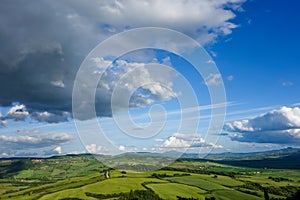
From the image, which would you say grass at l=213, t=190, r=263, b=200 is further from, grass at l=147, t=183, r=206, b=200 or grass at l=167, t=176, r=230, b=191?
grass at l=167, t=176, r=230, b=191

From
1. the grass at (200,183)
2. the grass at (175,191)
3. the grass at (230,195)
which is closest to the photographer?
the grass at (175,191)

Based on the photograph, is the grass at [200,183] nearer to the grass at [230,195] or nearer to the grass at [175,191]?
the grass at [230,195]

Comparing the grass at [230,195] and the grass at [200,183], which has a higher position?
the grass at [200,183]

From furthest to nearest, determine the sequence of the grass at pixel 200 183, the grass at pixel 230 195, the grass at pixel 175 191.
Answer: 1. the grass at pixel 200 183
2. the grass at pixel 230 195
3. the grass at pixel 175 191

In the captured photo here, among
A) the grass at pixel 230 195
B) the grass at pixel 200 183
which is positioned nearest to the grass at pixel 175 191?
the grass at pixel 230 195

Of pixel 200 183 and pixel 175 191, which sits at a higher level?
pixel 200 183

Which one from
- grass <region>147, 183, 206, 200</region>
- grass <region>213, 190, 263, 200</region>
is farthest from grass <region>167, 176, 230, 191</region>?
grass <region>147, 183, 206, 200</region>

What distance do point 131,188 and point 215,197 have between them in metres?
31.9

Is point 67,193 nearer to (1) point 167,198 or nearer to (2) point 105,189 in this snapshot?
(2) point 105,189

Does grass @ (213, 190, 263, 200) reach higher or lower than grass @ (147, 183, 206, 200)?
lower

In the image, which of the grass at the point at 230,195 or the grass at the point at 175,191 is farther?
the grass at the point at 230,195

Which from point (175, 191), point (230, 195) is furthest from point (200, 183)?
point (175, 191)

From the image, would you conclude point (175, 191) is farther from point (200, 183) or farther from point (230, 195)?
point (200, 183)

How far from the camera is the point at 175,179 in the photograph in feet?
472
